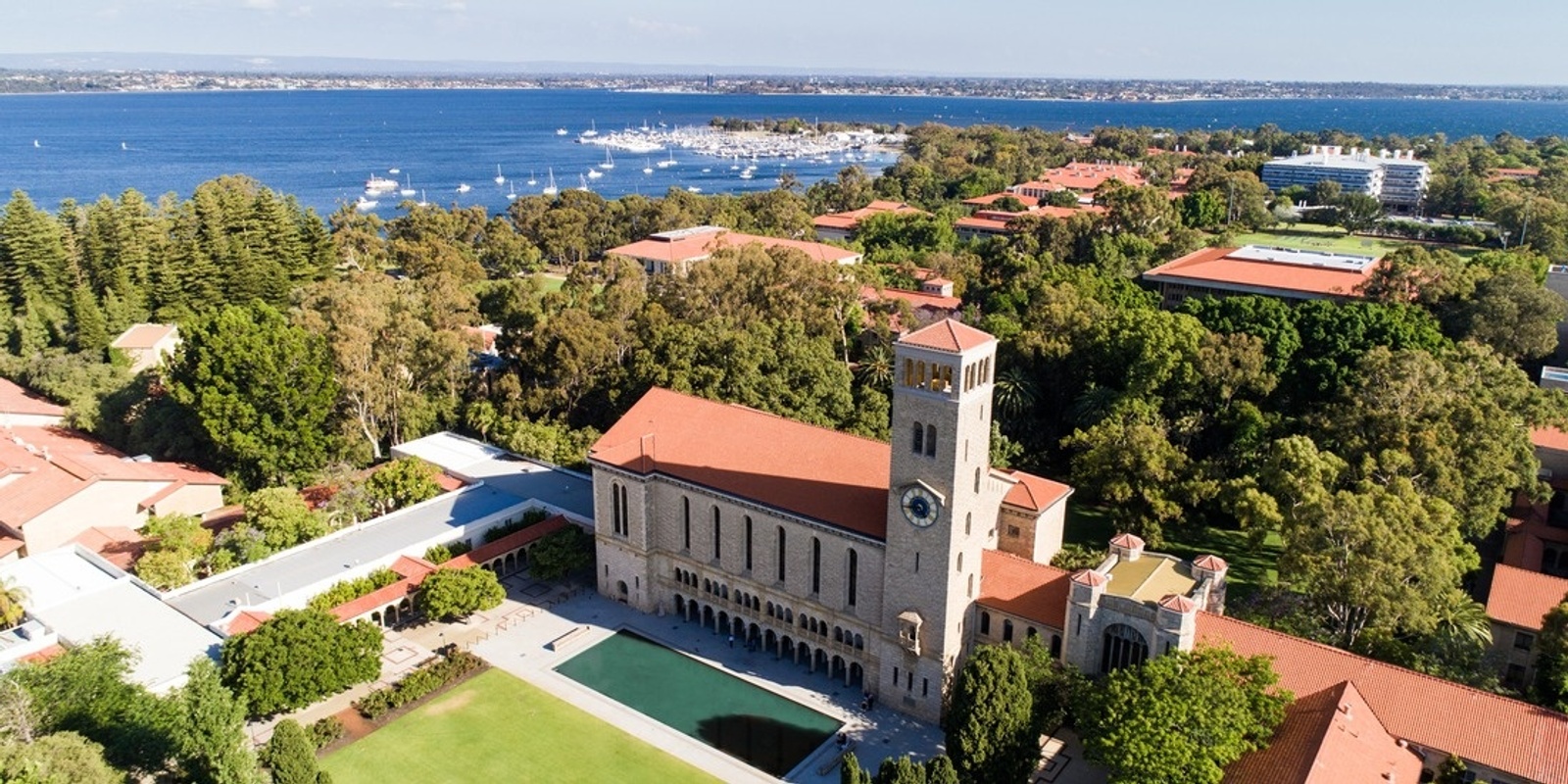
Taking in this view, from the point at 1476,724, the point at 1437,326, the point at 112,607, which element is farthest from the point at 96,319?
the point at 1437,326

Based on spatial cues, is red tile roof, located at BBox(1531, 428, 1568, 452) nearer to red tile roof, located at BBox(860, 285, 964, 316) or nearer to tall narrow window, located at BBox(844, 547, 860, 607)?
tall narrow window, located at BBox(844, 547, 860, 607)

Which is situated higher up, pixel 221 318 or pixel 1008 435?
pixel 221 318

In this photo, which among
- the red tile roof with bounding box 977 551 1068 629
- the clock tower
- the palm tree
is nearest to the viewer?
the clock tower

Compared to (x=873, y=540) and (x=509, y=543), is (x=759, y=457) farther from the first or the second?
(x=509, y=543)

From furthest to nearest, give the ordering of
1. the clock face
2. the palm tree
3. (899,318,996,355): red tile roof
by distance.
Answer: the palm tree → the clock face → (899,318,996,355): red tile roof

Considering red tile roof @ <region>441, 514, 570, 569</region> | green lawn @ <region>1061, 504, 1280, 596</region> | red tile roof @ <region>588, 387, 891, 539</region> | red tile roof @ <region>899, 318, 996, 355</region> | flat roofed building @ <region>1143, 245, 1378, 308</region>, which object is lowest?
green lawn @ <region>1061, 504, 1280, 596</region>

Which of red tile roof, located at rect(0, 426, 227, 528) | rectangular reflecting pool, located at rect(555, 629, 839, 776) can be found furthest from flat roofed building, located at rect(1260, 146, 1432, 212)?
red tile roof, located at rect(0, 426, 227, 528)

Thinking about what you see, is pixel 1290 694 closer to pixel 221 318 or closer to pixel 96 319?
pixel 221 318

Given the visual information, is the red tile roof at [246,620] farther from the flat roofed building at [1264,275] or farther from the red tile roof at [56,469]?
the flat roofed building at [1264,275]
